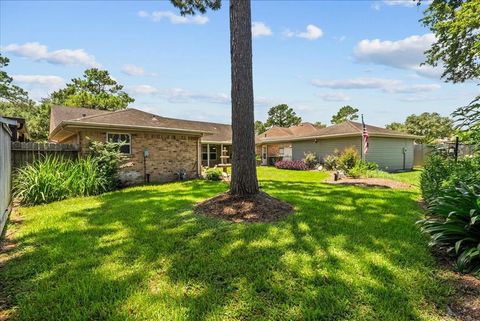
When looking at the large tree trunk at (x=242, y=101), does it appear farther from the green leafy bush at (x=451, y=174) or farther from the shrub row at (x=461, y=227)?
the green leafy bush at (x=451, y=174)

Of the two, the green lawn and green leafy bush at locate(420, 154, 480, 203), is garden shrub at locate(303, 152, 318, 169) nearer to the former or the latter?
green leafy bush at locate(420, 154, 480, 203)

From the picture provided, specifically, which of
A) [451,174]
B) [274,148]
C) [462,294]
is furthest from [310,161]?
[462,294]

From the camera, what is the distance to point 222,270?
3191 mm

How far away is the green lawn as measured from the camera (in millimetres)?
2453

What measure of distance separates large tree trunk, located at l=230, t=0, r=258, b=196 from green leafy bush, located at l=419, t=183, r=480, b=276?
351 centimetres

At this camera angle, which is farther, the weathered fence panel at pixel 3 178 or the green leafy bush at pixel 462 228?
the weathered fence panel at pixel 3 178

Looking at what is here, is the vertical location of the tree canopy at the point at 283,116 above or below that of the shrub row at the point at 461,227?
above

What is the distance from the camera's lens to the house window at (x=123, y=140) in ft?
37.1

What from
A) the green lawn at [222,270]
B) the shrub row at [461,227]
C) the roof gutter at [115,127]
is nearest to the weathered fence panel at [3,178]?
the green lawn at [222,270]

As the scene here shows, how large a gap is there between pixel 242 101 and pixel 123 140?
25.7 feet

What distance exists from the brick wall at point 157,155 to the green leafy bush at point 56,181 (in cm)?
142

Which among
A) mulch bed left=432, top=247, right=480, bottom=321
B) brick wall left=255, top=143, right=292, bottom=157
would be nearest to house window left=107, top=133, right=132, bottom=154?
mulch bed left=432, top=247, right=480, bottom=321

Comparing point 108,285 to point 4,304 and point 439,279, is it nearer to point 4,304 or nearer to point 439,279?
point 4,304

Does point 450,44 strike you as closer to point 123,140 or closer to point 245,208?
point 245,208
